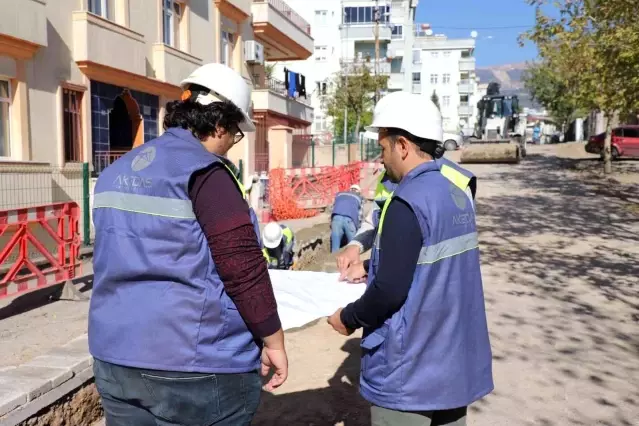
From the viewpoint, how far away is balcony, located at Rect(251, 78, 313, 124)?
23.9 m

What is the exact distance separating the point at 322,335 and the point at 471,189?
3559 millimetres

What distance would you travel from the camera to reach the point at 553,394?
4.44 metres

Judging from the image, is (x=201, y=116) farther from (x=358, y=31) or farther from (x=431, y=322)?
(x=358, y=31)

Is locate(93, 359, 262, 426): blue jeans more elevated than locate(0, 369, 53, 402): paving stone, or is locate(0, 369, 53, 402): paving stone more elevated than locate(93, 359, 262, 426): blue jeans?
locate(93, 359, 262, 426): blue jeans

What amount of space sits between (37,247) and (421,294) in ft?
19.0

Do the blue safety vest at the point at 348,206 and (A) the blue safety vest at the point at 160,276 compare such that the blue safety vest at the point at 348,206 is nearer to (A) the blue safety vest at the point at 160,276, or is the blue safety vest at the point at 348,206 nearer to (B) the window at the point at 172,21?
(A) the blue safety vest at the point at 160,276

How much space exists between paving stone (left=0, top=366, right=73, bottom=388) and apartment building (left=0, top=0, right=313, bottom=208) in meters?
7.27

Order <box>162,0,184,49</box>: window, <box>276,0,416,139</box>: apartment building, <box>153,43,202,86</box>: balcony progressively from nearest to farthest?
1. <box>153,43,202,86</box>: balcony
2. <box>162,0,184,49</box>: window
3. <box>276,0,416,139</box>: apartment building

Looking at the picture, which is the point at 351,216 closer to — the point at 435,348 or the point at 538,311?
the point at 538,311

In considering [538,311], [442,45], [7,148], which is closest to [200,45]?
[7,148]

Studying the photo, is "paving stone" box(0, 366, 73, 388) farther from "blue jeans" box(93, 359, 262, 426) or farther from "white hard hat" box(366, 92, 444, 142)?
"white hard hat" box(366, 92, 444, 142)

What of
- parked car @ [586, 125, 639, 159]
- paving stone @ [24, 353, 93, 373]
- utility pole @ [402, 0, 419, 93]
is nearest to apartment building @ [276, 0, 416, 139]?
utility pole @ [402, 0, 419, 93]

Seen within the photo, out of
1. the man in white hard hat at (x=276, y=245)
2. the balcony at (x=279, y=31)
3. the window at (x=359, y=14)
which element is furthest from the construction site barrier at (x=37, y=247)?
the window at (x=359, y=14)

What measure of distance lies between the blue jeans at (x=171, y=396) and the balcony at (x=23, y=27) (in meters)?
9.69
